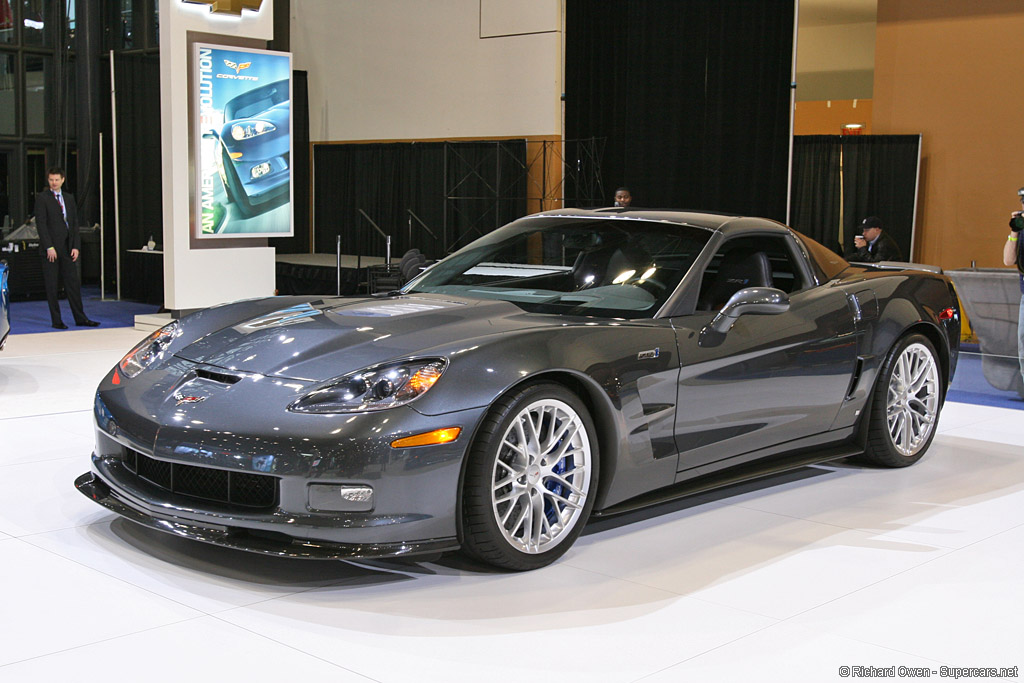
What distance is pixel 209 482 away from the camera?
3.35 m

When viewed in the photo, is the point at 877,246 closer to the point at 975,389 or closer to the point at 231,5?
the point at 975,389

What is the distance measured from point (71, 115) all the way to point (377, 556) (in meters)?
15.4

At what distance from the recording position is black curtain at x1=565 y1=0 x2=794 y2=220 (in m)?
14.1

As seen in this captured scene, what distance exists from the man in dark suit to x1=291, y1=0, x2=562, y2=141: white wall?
24.4 ft

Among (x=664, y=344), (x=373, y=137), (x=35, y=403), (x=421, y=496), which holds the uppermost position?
(x=373, y=137)

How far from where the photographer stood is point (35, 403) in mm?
A: 6480

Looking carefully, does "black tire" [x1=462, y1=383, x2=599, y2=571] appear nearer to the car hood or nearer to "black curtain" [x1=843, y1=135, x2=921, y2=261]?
the car hood

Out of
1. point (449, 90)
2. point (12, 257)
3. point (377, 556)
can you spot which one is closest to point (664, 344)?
point (377, 556)

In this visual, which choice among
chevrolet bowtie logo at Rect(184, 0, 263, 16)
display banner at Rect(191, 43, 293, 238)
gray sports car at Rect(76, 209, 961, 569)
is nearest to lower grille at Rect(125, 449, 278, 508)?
gray sports car at Rect(76, 209, 961, 569)

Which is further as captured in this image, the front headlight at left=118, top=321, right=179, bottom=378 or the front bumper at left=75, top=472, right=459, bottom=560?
the front headlight at left=118, top=321, right=179, bottom=378

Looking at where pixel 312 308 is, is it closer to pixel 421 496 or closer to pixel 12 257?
pixel 421 496

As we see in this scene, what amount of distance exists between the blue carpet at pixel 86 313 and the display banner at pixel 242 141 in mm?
1703

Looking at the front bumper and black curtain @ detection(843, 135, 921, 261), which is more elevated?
black curtain @ detection(843, 135, 921, 261)

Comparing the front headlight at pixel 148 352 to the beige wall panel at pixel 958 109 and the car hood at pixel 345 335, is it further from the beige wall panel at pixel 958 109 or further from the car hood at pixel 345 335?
the beige wall panel at pixel 958 109
